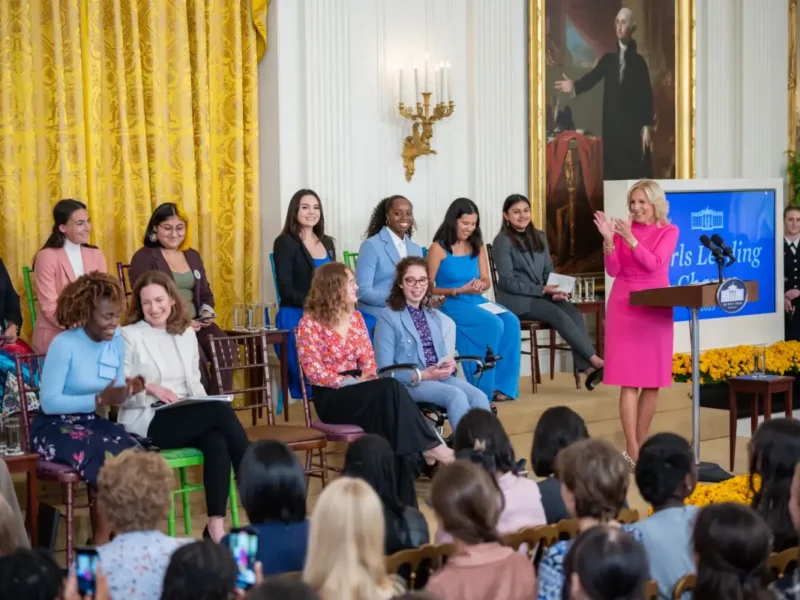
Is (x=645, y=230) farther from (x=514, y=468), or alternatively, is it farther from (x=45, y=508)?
(x=45, y=508)

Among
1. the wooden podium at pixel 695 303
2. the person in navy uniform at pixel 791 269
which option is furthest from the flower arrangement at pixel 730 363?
the wooden podium at pixel 695 303

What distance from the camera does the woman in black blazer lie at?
7039 millimetres

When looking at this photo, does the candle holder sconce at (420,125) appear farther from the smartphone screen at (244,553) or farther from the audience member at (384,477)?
the smartphone screen at (244,553)

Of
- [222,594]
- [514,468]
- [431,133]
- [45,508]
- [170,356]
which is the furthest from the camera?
[431,133]

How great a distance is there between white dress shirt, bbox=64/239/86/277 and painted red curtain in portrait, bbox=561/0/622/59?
15.1 ft

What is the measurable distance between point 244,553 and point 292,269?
422 centimetres

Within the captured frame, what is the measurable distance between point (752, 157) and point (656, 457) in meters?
7.86

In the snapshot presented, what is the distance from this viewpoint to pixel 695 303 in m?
5.75

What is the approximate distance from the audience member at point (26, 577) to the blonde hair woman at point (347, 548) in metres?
0.54

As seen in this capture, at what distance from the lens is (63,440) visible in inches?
187

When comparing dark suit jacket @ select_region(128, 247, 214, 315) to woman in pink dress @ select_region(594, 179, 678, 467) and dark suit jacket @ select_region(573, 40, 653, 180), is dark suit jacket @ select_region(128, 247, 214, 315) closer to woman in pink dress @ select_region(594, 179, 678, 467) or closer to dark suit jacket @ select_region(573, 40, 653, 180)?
woman in pink dress @ select_region(594, 179, 678, 467)

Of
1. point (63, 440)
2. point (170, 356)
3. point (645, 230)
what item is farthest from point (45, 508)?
point (645, 230)

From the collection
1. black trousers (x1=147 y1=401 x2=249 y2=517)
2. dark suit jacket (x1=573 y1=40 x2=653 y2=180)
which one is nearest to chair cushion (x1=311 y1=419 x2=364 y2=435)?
black trousers (x1=147 y1=401 x2=249 y2=517)

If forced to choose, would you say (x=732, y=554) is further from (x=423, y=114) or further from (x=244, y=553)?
(x=423, y=114)
